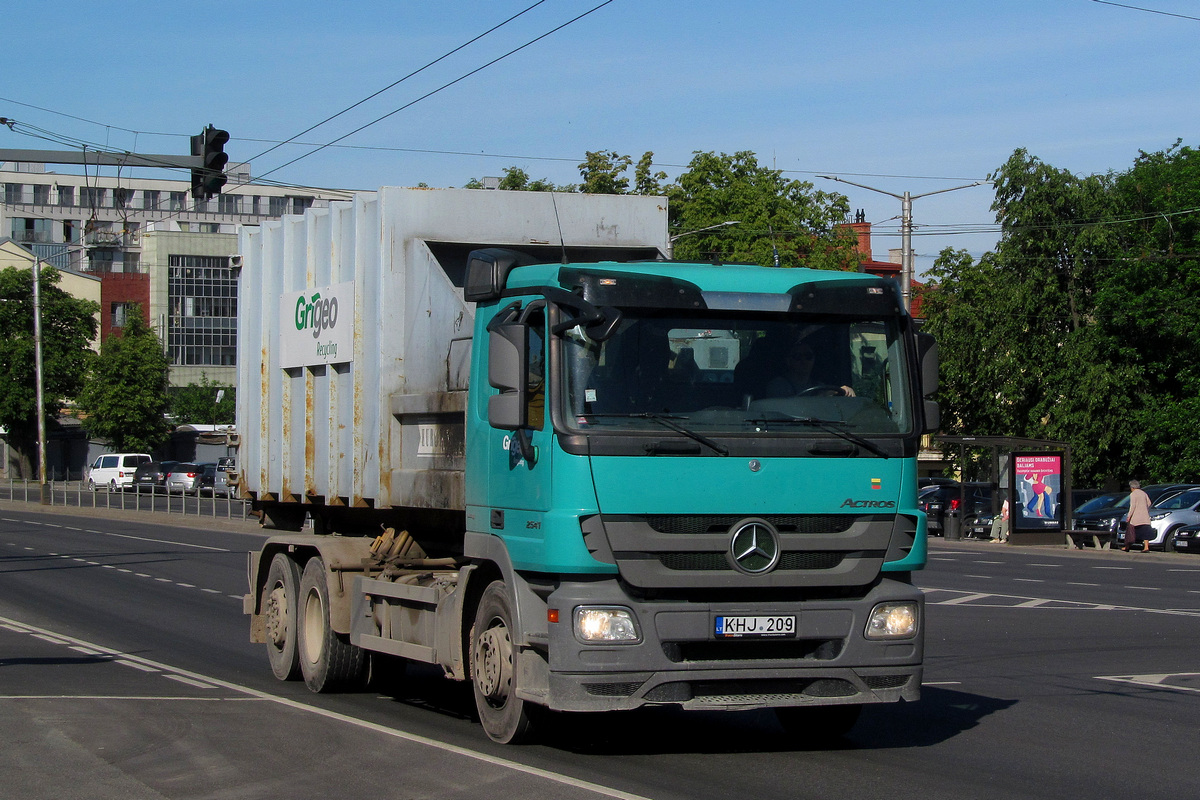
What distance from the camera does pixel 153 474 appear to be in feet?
214

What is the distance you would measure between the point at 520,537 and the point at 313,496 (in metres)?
3.93

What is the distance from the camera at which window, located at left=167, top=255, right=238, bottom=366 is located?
107 m

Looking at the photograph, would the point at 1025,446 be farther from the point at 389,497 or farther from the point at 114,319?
the point at 114,319

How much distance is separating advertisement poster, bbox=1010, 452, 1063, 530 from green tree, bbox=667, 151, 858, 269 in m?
19.1

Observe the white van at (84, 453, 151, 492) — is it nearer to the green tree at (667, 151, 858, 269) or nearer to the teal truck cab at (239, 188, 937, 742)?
the green tree at (667, 151, 858, 269)

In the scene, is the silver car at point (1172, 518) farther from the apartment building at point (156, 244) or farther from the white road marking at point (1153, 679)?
the apartment building at point (156, 244)

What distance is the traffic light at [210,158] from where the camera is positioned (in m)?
19.9

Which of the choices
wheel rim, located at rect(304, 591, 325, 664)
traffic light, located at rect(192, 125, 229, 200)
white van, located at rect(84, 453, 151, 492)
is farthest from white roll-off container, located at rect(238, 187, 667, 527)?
white van, located at rect(84, 453, 151, 492)

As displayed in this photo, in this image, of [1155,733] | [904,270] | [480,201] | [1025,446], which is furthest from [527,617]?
[1025,446]

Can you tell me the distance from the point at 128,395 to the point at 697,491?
70493 mm

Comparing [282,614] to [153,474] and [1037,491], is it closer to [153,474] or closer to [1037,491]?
[1037,491]

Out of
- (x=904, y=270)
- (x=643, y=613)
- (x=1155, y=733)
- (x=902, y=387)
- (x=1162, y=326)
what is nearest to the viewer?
(x=643, y=613)

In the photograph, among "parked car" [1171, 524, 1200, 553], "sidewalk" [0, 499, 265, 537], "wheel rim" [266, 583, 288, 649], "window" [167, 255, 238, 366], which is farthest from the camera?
"window" [167, 255, 238, 366]

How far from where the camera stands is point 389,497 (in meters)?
10.1
